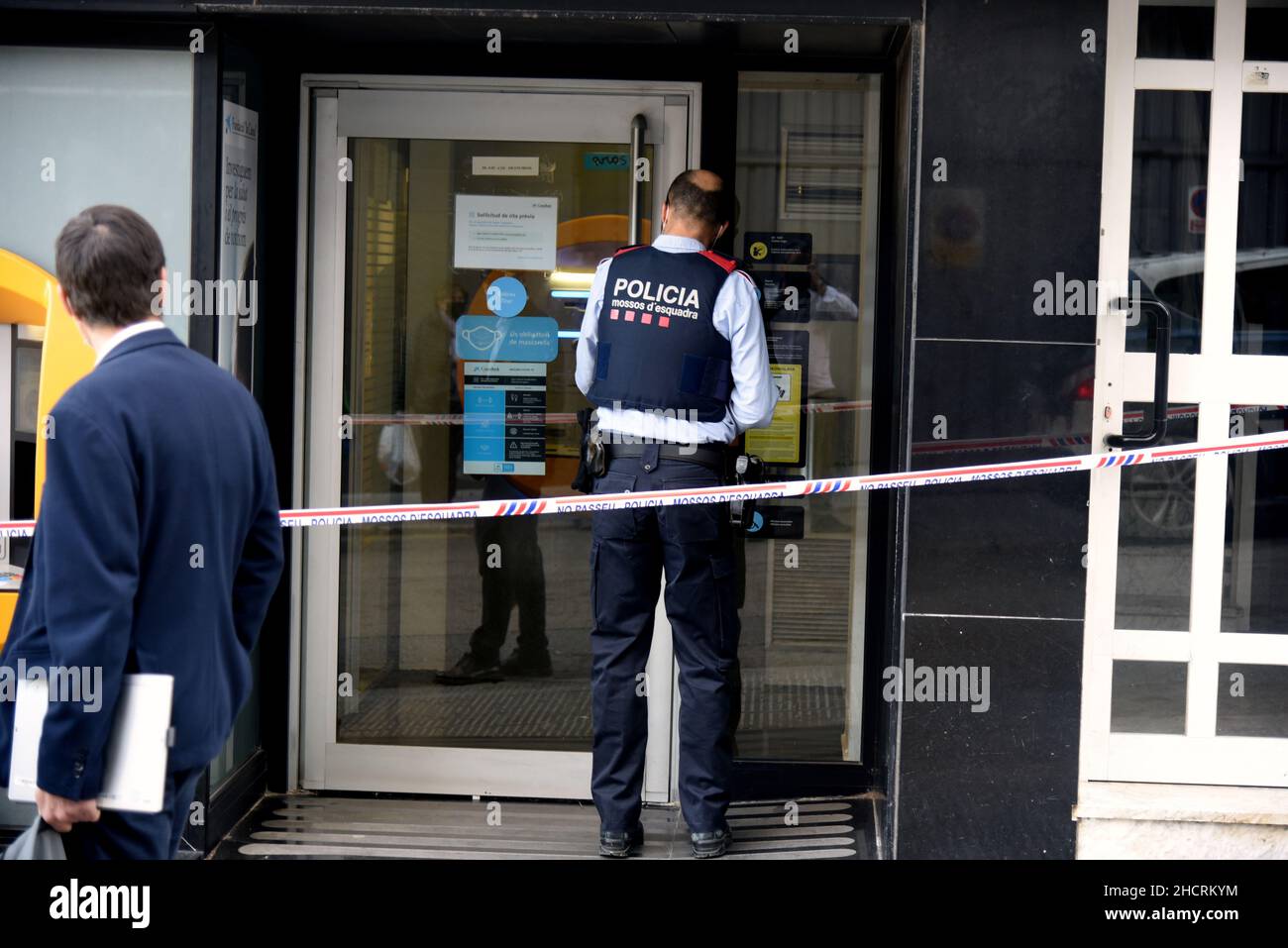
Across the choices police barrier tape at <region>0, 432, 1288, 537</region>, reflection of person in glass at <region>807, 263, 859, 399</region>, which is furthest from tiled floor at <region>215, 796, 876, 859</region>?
reflection of person in glass at <region>807, 263, 859, 399</region>

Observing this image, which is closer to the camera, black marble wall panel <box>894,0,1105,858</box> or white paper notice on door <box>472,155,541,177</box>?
black marble wall panel <box>894,0,1105,858</box>

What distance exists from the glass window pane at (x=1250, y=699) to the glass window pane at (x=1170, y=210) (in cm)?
101

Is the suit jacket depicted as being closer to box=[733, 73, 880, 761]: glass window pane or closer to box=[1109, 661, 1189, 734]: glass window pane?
box=[733, 73, 880, 761]: glass window pane

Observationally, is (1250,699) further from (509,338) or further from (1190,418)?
(509,338)

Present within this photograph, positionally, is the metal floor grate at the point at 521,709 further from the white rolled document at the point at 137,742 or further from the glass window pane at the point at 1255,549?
the white rolled document at the point at 137,742

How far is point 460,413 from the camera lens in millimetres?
5270

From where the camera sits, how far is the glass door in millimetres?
5141

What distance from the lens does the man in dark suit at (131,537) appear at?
2.56 metres

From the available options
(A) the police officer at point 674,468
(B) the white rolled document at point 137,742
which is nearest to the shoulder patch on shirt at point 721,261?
(A) the police officer at point 674,468

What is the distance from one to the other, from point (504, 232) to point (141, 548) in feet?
8.97

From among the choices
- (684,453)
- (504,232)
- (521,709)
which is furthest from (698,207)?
(521,709)

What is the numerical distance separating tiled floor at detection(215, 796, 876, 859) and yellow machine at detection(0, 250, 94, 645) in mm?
1096
